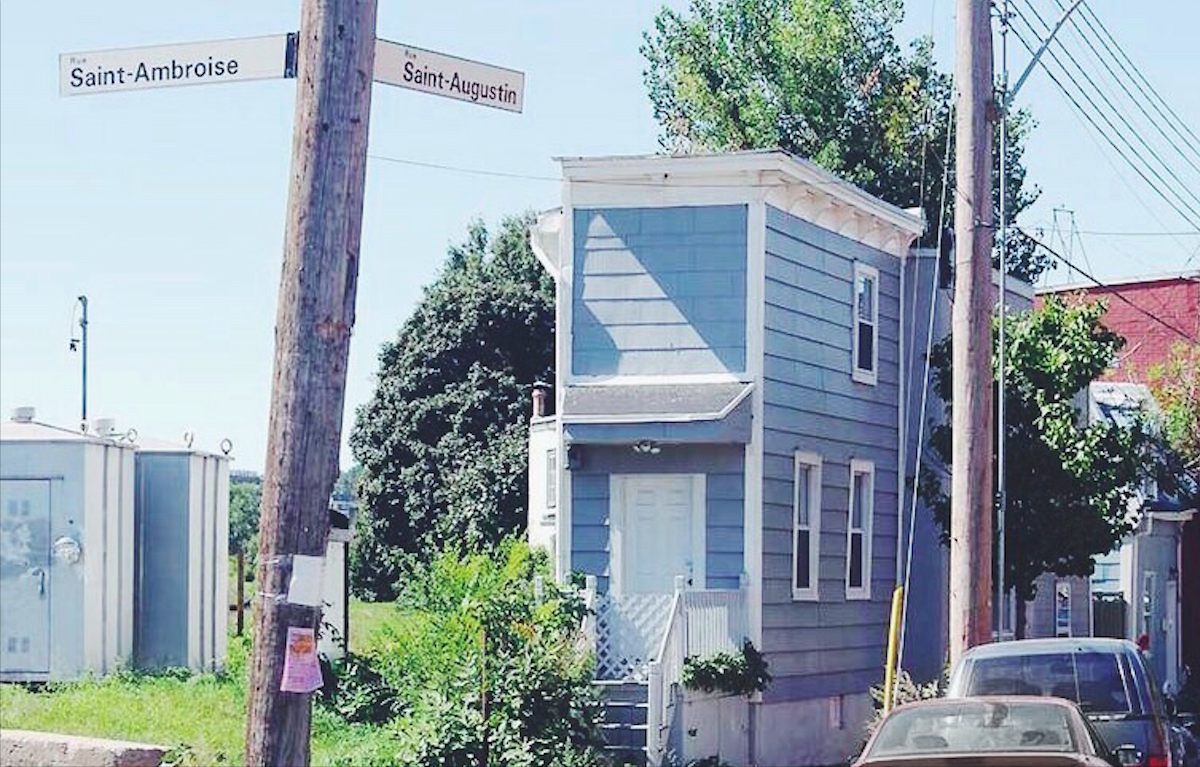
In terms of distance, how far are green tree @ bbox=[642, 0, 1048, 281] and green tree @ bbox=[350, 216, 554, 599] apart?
541cm

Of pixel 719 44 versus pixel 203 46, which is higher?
pixel 719 44

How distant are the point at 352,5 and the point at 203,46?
2.87 ft

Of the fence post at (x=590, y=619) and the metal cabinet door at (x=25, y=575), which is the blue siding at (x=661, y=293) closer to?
the fence post at (x=590, y=619)

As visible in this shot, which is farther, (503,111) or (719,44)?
(719,44)

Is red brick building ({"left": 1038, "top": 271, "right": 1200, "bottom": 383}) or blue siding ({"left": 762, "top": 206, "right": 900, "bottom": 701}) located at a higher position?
red brick building ({"left": 1038, "top": 271, "right": 1200, "bottom": 383})

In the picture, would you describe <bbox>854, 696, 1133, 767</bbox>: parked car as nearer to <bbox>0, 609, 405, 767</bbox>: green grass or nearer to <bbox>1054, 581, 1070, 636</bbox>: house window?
<bbox>0, 609, 405, 767</bbox>: green grass

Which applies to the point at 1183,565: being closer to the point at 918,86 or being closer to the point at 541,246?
the point at 918,86

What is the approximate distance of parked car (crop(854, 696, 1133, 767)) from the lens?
11719 millimetres

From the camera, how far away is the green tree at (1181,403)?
103ft

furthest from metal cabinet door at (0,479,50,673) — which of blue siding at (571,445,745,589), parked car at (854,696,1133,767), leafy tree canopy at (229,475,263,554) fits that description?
leafy tree canopy at (229,475,263,554)

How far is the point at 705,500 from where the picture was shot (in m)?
21.7

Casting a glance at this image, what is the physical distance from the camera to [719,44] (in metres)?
39.3

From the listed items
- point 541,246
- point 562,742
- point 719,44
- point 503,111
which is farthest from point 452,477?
point 503,111

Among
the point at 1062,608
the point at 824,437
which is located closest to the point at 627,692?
the point at 824,437
